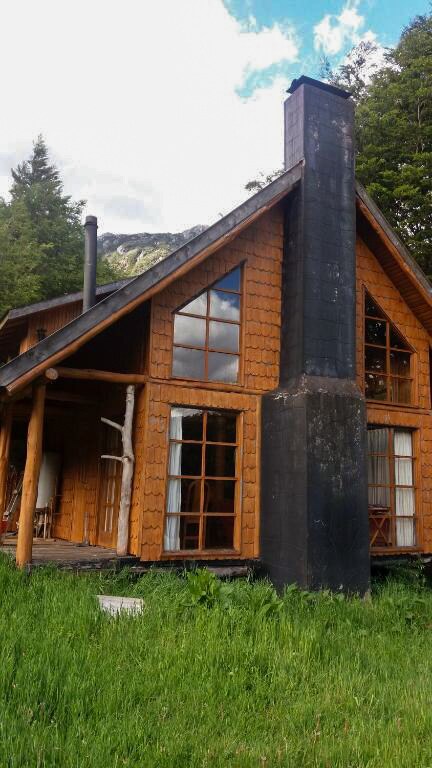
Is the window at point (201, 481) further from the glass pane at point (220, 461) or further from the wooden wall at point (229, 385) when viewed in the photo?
the wooden wall at point (229, 385)

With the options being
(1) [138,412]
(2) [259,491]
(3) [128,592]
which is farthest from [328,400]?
(3) [128,592]

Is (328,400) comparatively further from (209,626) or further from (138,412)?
(209,626)

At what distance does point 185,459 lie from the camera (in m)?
9.32

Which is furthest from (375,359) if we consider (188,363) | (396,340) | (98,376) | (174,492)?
(98,376)

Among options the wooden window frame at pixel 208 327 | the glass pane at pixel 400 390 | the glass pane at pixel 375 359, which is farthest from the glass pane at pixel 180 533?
the glass pane at pixel 400 390

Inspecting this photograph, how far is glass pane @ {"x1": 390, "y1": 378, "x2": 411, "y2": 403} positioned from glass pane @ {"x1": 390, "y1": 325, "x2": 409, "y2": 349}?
64 centimetres

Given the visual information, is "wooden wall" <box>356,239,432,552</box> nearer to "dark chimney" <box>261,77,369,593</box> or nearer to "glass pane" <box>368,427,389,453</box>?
"glass pane" <box>368,427,389,453</box>

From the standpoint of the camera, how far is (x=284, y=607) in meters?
6.98

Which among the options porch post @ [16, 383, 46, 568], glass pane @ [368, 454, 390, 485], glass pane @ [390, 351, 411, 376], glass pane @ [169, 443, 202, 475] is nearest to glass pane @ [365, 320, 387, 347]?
glass pane @ [390, 351, 411, 376]

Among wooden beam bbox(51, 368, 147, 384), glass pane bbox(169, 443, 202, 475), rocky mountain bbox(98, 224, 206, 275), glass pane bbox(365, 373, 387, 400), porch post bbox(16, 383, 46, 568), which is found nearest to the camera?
porch post bbox(16, 383, 46, 568)

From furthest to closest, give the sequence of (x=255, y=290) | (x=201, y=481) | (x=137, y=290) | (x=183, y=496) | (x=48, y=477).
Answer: (x=48, y=477) < (x=255, y=290) < (x=201, y=481) < (x=183, y=496) < (x=137, y=290)

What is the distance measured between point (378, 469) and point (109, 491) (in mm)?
4823

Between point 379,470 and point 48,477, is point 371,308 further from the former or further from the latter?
point 48,477

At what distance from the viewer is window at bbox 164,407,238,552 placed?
912cm
